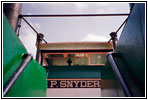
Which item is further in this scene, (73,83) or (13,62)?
(73,83)

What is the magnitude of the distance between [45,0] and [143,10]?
1169 millimetres

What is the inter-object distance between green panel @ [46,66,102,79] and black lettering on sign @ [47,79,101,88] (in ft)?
0.67

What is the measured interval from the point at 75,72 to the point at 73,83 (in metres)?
0.57

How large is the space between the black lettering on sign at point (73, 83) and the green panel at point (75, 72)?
0.20 m

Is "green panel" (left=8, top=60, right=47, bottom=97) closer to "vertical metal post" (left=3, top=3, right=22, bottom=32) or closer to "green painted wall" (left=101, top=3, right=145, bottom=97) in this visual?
"vertical metal post" (left=3, top=3, right=22, bottom=32)

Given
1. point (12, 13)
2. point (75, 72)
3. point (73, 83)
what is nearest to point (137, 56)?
point (12, 13)

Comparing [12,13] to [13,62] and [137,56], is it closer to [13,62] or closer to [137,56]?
[13,62]

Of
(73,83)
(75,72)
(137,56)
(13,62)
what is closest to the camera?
(137,56)

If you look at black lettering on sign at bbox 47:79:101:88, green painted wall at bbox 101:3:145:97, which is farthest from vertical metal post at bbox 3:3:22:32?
black lettering on sign at bbox 47:79:101:88

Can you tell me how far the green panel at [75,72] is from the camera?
6.76 meters

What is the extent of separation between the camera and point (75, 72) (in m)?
6.90

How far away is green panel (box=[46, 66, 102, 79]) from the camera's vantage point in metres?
6.76

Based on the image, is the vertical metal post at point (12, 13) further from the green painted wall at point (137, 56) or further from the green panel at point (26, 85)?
the green painted wall at point (137, 56)

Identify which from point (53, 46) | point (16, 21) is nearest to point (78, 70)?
point (53, 46)
